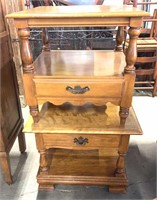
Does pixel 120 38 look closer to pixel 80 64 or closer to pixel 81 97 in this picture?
pixel 80 64

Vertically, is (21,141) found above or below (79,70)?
below

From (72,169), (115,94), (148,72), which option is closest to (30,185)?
(72,169)

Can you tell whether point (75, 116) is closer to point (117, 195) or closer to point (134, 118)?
point (134, 118)

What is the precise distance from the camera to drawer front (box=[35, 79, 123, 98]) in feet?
2.95

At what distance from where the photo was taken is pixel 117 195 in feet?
4.11

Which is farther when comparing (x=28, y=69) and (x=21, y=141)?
(x=21, y=141)

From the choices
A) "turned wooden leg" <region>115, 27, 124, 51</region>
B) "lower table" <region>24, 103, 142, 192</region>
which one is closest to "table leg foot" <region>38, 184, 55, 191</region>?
"lower table" <region>24, 103, 142, 192</region>

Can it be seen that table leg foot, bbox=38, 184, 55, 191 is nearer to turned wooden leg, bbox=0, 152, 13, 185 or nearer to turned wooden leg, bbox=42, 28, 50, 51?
turned wooden leg, bbox=0, 152, 13, 185

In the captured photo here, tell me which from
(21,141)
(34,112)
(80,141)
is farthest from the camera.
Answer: (21,141)

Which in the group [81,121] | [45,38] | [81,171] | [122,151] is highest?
[45,38]

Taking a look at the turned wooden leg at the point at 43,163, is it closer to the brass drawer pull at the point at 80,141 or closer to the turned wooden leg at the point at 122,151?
the brass drawer pull at the point at 80,141

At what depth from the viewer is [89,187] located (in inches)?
51.7

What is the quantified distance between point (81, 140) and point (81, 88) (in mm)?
321

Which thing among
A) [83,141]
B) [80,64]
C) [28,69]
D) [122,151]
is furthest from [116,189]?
[28,69]
